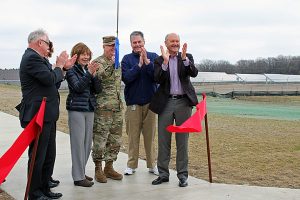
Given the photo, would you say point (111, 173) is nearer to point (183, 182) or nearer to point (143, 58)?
point (183, 182)

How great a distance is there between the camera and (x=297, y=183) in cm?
577

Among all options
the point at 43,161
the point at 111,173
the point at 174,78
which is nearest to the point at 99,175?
the point at 111,173

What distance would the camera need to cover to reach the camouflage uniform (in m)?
5.48

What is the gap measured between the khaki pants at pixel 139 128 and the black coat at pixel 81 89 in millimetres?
695

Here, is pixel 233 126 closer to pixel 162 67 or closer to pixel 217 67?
pixel 162 67

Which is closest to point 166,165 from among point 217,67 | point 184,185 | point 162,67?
point 184,185

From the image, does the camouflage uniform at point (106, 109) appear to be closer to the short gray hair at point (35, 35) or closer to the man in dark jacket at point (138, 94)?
the man in dark jacket at point (138, 94)

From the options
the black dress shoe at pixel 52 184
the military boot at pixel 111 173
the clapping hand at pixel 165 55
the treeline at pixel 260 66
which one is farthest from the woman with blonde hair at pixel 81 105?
the treeline at pixel 260 66

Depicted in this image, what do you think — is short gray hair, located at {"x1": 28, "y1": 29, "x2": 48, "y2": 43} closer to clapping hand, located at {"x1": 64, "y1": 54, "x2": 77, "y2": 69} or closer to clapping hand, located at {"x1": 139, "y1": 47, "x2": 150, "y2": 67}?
clapping hand, located at {"x1": 64, "y1": 54, "x2": 77, "y2": 69}

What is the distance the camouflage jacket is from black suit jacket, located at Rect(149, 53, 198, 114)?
460mm

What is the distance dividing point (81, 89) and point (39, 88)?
67 centimetres

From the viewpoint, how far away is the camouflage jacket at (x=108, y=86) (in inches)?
215

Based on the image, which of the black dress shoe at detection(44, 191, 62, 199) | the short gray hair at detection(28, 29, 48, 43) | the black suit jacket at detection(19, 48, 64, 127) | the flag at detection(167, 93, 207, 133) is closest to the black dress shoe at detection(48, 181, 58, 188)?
the black dress shoe at detection(44, 191, 62, 199)

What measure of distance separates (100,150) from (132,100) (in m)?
0.79
